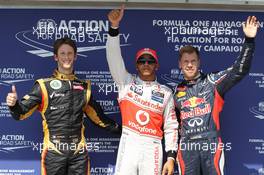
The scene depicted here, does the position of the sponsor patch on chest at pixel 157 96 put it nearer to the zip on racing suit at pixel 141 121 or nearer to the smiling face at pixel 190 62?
the zip on racing suit at pixel 141 121

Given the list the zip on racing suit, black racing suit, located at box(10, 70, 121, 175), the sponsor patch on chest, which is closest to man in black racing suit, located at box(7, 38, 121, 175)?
black racing suit, located at box(10, 70, 121, 175)

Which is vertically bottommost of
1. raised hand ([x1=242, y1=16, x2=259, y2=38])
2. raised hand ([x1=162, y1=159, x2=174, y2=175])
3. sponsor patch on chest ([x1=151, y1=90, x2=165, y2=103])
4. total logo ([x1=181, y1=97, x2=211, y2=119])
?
raised hand ([x1=162, y1=159, x2=174, y2=175])

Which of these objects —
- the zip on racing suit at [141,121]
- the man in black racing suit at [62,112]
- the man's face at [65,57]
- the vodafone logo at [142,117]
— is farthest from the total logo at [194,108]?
the man's face at [65,57]

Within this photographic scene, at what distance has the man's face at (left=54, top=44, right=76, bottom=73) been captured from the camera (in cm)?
343

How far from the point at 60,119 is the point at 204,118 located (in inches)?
48.5

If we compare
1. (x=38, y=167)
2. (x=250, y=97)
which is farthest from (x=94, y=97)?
(x=250, y=97)

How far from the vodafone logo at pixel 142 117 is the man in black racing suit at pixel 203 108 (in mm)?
303

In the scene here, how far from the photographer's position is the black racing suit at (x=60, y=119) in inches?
130

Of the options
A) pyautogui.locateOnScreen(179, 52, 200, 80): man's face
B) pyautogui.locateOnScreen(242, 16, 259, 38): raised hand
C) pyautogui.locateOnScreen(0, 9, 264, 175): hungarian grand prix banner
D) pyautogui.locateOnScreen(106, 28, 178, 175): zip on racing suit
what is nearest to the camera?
pyautogui.locateOnScreen(242, 16, 259, 38): raised hand

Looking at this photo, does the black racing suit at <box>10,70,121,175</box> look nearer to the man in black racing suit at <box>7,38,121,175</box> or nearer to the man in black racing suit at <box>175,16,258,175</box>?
the man in black racing suit at <box>7,38,121,175</box>

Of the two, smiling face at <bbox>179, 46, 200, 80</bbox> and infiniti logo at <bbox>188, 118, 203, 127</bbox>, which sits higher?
smiling face at <bbox>179, 46, 200, 80</bbox>

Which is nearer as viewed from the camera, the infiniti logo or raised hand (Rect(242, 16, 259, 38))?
raised hand (Rect(242, 16, 259, 38))

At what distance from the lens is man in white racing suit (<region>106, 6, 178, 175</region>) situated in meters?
3.29

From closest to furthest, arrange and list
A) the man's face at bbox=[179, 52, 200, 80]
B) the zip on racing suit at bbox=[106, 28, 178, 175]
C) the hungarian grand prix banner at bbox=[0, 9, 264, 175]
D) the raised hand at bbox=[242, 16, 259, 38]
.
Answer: the raised hand at bbox=[242, 16, 259, 38]
the zip on racing suit at bbox=[106, 28, 178, 175]
the man's face at bbox=[179, 52, 200, 80]
the hungarian grand prix banner at bbox=[0, 9, 264, 175]
